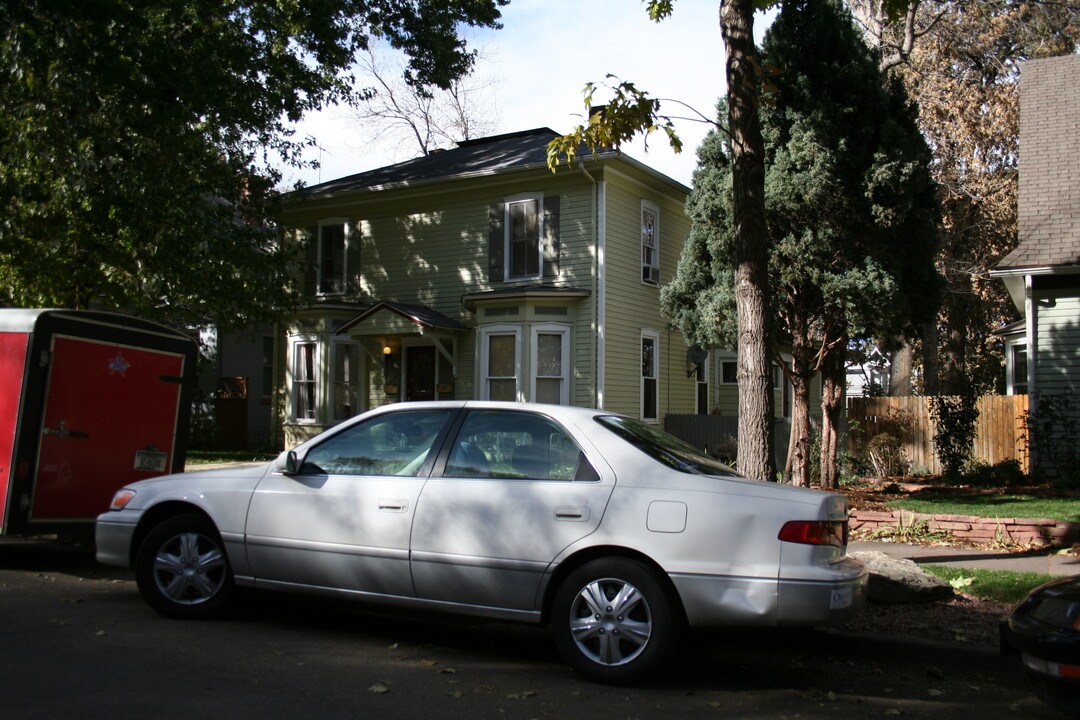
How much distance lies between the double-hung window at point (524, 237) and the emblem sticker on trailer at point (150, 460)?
11070 millimetres

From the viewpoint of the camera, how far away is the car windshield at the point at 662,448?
558 cm

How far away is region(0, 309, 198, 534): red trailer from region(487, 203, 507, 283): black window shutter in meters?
10.7

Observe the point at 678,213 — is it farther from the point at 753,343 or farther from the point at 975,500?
the point at 753,343

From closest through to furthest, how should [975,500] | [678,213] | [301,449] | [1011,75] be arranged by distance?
1. [301,449]
2. [975,500]
3. [678,213]
4. [1011,75]

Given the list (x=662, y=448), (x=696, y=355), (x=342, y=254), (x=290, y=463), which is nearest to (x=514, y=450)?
(x=662, y=448)

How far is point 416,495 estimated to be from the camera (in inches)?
228

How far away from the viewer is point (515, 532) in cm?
547

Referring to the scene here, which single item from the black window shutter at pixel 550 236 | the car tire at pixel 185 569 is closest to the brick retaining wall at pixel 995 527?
the car tire at pixel 185 569

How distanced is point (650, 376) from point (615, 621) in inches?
601

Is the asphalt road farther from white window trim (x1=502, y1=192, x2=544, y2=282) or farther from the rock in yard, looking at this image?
white window trim (x1=502, y1=192, x2=544, y2=282)

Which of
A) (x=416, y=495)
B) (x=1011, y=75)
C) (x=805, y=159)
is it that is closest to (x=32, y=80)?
(x=416, y=495)

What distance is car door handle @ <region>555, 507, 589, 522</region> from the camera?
5.33 meters

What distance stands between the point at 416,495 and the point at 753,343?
11.8 feet

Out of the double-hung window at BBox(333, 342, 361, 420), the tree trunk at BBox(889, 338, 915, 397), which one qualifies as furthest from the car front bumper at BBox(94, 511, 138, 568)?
the tree trunk at BBox(889, 338, 915, 397)
